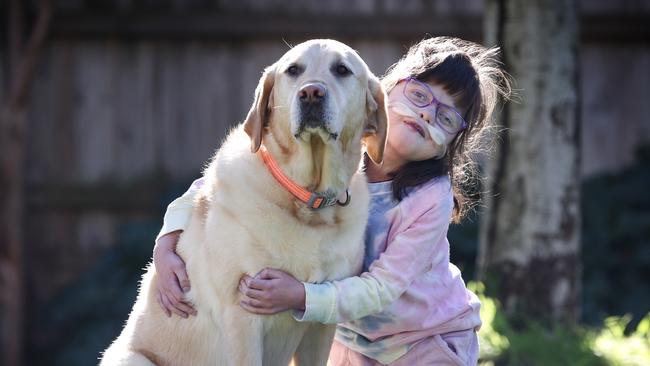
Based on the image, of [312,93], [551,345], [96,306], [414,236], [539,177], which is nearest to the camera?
[312,93]

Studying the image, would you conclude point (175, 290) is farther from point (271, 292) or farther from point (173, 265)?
point (271, 292)

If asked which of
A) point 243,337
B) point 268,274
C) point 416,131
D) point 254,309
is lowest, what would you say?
point 243,337

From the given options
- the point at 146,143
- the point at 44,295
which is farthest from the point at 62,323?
the point at 146,143

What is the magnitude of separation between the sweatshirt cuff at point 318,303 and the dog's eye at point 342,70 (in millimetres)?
738

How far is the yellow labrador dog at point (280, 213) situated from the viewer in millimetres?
3436

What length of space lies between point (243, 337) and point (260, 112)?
768mm

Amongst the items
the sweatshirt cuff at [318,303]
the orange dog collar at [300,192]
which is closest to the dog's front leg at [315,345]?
the sweatshirt cuff at [318,303]

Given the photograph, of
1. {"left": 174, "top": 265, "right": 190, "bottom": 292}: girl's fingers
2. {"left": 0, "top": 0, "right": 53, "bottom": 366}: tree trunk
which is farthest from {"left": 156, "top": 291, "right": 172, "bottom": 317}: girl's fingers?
{"left": 0, "top": 0, "right": 53, "bottom": 366}: tree trunk

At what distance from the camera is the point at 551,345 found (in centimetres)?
510

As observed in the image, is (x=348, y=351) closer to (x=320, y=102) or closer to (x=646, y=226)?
(x=320, y=102)

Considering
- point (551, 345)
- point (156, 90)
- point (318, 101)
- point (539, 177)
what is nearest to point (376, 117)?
point (318, 101)

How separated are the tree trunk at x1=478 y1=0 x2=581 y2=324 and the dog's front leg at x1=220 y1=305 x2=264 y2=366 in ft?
8.25

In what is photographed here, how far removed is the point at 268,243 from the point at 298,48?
711 mm

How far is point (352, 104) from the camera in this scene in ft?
11.8
